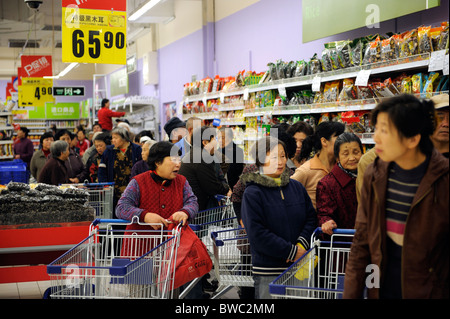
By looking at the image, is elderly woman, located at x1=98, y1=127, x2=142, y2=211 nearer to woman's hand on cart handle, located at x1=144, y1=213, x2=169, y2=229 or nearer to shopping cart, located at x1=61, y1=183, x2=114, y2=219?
shopping cart, located at x1=61, y1=183, x2=114, y2=219

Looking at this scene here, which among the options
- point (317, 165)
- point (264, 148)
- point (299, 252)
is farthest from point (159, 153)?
point (299, 252)

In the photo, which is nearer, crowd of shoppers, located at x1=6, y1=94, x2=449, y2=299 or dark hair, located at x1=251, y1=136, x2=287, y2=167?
crowd of shoppers, located at x1=6, y1=94, x2=449, y2=299

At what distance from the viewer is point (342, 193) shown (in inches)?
132

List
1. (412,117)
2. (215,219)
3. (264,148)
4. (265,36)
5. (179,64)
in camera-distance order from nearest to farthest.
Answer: (412,117) < (264,148) < (215,219) < (265,36) < (179,64)

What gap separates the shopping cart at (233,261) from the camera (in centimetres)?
363

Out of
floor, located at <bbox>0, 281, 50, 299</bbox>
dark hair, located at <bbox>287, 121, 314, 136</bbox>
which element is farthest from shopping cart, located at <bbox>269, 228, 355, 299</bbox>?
floor, located at <bbox>0, 281, 50, 299</bbox>

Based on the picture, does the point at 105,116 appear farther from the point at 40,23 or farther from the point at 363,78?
the point at 363,78

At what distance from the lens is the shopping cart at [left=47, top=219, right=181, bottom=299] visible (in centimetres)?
291

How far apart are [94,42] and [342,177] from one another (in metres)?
4.90

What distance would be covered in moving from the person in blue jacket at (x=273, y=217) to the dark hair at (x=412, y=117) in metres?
1.27

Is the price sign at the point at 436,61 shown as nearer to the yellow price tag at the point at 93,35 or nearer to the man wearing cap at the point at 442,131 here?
the man wearing cap at the point at 442,131

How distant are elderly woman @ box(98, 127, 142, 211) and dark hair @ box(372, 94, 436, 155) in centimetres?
459

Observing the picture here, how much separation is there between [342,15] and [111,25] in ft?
10.6
